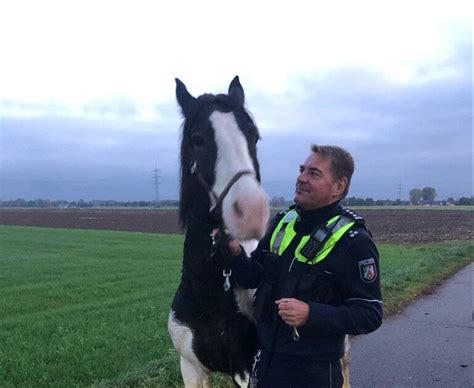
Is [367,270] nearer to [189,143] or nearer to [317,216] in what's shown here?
[317,216]

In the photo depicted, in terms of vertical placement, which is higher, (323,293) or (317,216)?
(317,216)

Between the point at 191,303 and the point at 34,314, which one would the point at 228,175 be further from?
the point at 34,314

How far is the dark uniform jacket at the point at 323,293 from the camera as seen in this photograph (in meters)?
2.41

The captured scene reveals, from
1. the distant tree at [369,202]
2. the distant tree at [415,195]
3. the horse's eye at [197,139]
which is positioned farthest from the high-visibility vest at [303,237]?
the distant tree at [415,195]

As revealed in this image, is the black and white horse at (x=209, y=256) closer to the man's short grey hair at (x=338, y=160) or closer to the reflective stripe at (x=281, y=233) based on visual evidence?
the reflective stripe at (x=281, y=233)

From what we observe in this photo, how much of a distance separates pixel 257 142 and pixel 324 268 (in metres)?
1.02

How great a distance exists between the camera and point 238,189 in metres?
2.48

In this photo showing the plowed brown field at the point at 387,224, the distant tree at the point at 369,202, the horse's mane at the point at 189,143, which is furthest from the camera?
the distant tree at the point at 369,202

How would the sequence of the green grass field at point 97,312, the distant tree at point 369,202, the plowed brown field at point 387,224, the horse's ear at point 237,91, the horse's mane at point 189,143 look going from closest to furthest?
the horse's mane at point 189,143 → the horse's ear at point 237,91 → the green grass field at point 97,312 → the plowed brown field at point 387,224 → the distant tree at point 369,202

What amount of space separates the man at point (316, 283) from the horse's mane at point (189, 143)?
659 mm

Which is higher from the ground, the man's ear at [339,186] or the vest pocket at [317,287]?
the man's ear at [339,186]

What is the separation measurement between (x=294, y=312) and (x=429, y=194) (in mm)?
129762

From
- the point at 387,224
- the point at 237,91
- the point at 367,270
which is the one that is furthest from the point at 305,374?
the point at 387,224

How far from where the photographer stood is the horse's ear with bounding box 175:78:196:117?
3.41 m
